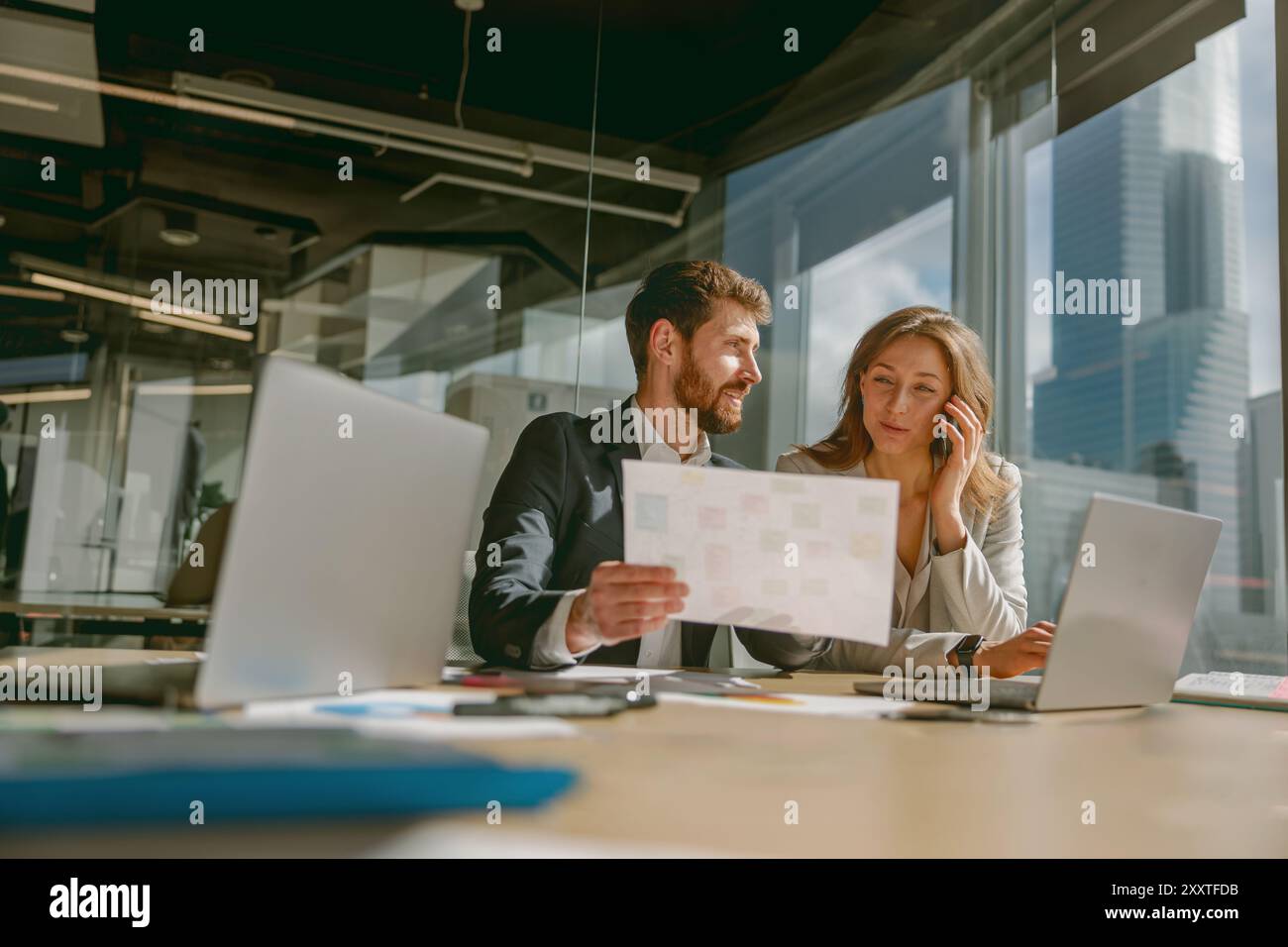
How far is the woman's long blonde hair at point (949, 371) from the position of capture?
7.30 feet

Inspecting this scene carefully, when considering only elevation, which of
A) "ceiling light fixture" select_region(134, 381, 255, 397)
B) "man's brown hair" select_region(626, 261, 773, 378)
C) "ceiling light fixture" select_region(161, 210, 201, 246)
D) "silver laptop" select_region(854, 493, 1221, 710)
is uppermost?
"ceiling light fixture" select_region(161, 210, 201, 246)

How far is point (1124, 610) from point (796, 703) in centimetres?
42

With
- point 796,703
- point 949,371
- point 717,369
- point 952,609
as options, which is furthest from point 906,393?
point 796,703

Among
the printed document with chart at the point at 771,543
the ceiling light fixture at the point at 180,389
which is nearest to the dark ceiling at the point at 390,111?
the ceiling light fixture at the point at 180,389

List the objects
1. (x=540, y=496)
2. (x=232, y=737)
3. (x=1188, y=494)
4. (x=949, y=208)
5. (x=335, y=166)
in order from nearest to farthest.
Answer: (x=232, y=737), (x=540, y=496), (x=1188, y=494), (x=949, y=208), (x=335, y=166)

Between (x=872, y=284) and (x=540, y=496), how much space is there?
89.1 inches

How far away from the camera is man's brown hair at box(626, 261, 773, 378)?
2.39m

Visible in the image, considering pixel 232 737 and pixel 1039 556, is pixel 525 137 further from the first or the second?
pixel 232 737

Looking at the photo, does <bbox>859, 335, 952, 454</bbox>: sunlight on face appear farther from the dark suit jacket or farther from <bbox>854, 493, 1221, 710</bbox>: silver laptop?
<bbox>854, 493, 1221, 710</bbox>: silver laptop

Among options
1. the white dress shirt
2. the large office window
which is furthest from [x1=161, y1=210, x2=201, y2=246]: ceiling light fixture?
the large office window

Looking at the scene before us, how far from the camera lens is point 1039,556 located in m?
3.35

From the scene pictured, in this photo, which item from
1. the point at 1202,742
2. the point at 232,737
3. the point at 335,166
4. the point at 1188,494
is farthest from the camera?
the point at 335,166

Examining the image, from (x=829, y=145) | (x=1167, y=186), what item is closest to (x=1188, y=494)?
(x=1167, y=186)
